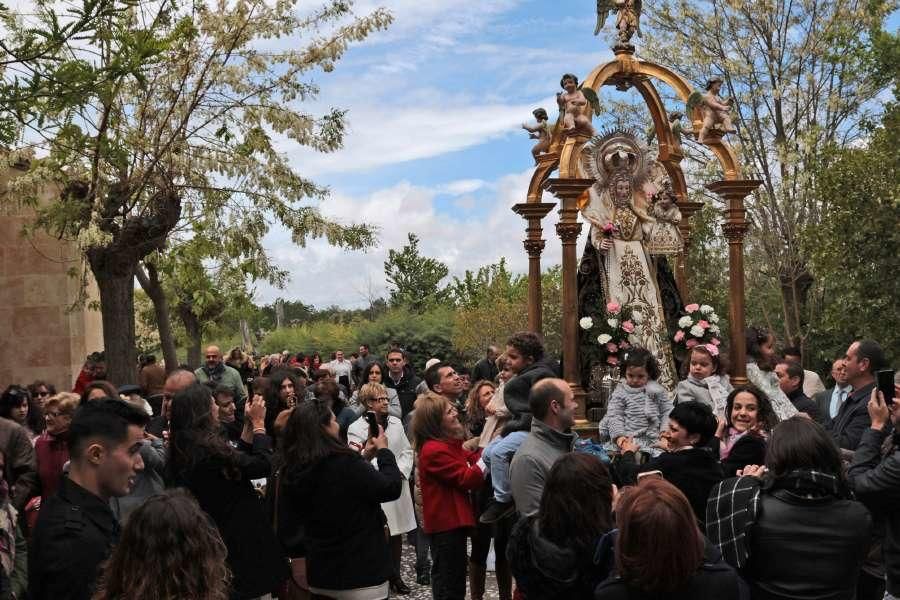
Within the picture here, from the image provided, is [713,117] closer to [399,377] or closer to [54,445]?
[399,377]

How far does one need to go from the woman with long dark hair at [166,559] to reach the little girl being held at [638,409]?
5.94m

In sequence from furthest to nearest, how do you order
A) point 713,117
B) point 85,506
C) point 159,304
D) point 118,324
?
point 159,304, point 118,324, point 713,117, point 85,506

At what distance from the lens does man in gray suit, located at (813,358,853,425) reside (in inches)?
329

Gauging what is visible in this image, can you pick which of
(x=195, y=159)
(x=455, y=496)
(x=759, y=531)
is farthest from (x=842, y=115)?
(x=759, y=531)

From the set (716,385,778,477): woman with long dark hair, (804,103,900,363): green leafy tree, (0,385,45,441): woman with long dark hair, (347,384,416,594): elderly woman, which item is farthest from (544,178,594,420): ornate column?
(804,103,900,363): green leafy tree

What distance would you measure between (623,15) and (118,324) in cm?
807

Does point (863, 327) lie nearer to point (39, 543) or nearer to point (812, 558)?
point (812, 558)

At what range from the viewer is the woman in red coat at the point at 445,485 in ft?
23.6

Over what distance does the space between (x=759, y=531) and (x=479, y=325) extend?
34696mm

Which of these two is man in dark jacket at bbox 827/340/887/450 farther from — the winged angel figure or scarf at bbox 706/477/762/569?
the winged angel figure

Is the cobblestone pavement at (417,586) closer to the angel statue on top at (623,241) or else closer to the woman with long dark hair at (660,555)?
the angel statue on top at (623,241)

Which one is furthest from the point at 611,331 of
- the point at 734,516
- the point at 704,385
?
the point at 734,516

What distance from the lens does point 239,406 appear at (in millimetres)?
10789

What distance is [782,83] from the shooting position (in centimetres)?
2723
